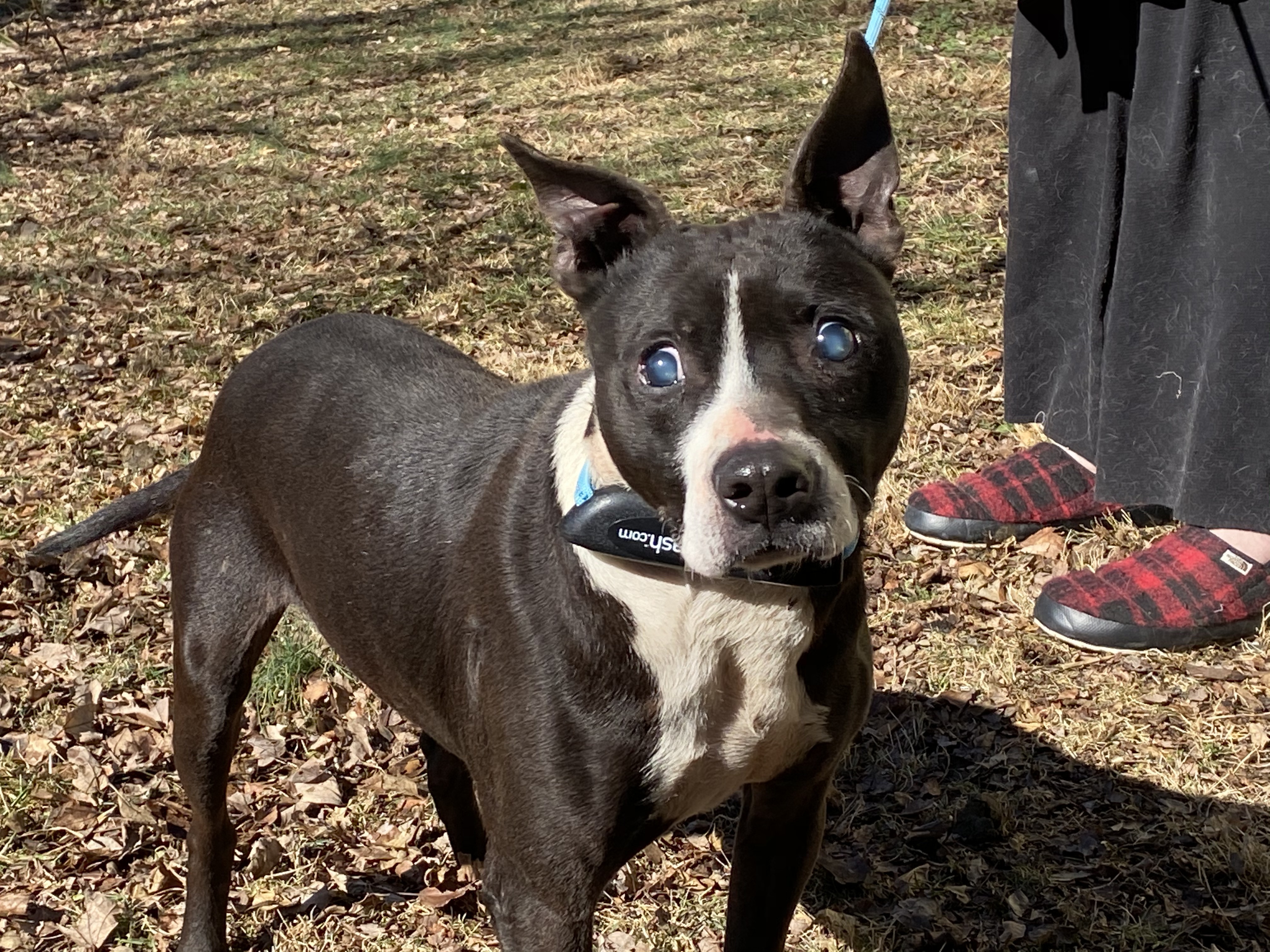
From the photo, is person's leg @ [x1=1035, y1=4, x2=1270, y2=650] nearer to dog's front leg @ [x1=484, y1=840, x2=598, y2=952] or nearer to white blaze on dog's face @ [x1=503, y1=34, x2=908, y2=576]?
white blaze on dog's face @ [x1=503, y1=34, x2=908, y2=576]

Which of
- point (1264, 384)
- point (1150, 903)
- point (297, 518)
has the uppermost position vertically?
point (297, 518)

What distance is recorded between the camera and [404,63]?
11562 millimetres

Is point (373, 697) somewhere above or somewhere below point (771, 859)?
below

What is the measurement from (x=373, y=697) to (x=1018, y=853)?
76.7 inches

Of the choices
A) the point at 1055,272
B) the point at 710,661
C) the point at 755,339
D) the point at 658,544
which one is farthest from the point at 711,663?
the point at 1055,272

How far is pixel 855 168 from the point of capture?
2539 mm

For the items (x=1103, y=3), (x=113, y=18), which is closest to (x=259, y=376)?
(x=1103, y=3)

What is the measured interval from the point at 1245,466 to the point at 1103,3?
1.42m

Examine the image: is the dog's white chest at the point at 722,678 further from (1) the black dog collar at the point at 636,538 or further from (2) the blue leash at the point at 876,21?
(2) the blue leash at the point at 876,21

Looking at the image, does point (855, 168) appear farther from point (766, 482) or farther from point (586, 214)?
point (766, 482)

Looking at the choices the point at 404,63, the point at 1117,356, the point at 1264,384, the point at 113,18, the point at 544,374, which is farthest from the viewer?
the point at 113,18

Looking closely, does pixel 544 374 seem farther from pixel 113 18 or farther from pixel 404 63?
pixel 113 18

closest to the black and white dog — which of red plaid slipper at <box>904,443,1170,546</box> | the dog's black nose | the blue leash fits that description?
the dog's black nose

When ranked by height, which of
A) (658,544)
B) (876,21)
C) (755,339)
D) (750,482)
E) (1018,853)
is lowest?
(1018,853)
